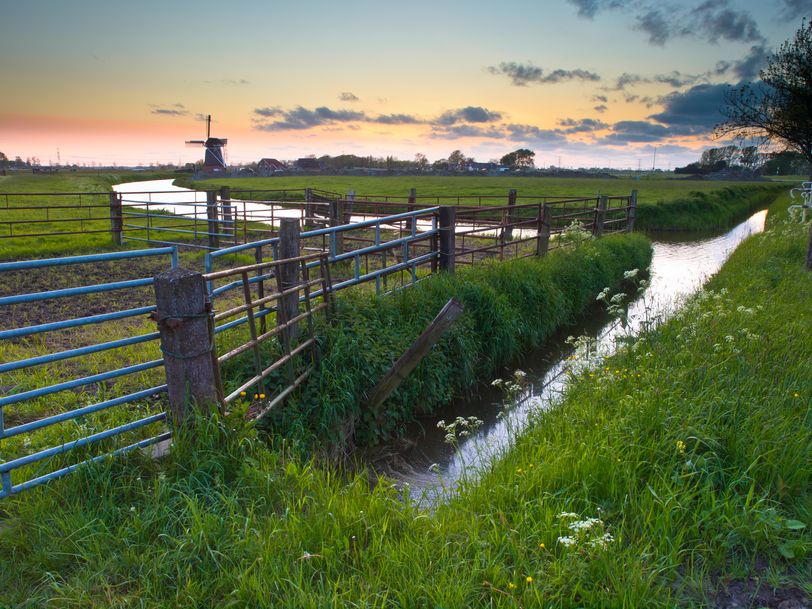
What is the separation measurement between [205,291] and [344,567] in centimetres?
199

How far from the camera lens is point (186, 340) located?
12.3 feet

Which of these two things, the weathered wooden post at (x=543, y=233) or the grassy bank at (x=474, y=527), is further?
the weathered wooden post at (x=543, y=233)

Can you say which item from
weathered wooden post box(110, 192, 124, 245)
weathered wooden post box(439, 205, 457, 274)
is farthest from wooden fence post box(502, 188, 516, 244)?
weathered wooden post box(110, 192, 124, 245)

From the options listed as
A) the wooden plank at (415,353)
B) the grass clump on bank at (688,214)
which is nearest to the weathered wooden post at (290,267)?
the wooden plank at (415,353)

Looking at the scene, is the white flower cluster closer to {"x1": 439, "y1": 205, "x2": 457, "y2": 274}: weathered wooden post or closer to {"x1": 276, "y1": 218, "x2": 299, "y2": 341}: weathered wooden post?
{"x1": 276, "y1": 218, "x2": 299, "y2": 341}: weathered wooden post

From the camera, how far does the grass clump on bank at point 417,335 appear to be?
5363 millimetres

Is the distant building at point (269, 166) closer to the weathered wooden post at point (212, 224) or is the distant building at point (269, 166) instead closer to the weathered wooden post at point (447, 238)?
the weathered wooden post at point (212, 224)

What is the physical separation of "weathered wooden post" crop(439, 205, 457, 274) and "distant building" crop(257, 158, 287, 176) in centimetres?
8539

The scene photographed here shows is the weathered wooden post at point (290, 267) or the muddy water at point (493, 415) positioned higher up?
the weathered wooden post at point (290, 267)

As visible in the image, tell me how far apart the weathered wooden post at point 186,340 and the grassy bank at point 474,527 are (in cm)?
24

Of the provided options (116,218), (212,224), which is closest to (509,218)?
(212,224)

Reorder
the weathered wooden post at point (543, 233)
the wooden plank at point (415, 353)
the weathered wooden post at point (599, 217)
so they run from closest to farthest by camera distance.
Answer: the wooden plank at point (415, 353), the weathered wooden post at point (543, 233), the weathered wooden post at point (599, 217)

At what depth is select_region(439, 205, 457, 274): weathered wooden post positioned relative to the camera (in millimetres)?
8797

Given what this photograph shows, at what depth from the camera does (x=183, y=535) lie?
304 centimetres
